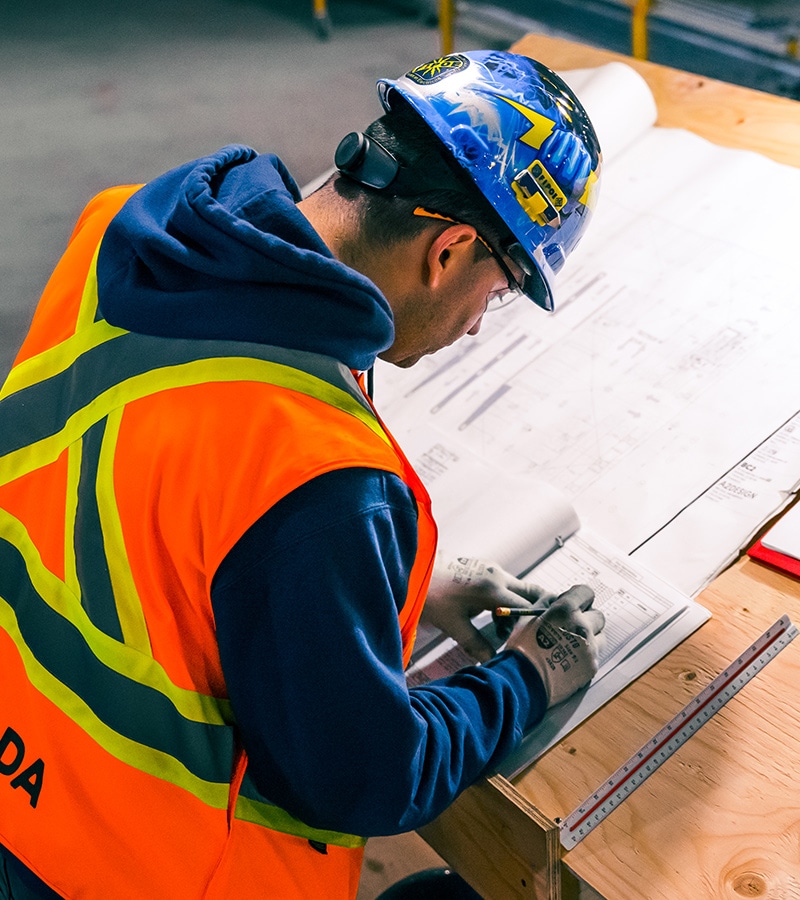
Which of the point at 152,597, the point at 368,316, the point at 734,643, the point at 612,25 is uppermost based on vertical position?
the point at 368,316

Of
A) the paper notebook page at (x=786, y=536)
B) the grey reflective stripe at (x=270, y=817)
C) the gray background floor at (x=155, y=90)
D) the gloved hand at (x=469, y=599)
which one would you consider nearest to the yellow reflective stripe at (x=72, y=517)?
the grey reflective stripe at (x=270, y=817)

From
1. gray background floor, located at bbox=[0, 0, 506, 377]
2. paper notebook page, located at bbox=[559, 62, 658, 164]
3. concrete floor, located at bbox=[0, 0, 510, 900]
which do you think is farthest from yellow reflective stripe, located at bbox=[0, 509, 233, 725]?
gray background floor, located at bbox=[0, 0, 506, 377]

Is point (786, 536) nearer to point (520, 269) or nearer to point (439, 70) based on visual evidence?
point (520, 269)

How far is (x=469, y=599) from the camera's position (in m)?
1.30

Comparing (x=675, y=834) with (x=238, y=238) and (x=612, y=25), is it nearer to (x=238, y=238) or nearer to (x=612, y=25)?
(x=238, y=238)

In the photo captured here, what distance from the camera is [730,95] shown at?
2.42 m

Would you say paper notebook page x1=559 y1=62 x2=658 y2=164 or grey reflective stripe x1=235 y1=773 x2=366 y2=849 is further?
paper notebook page x1=559 y1=62 x2=658 y2=164

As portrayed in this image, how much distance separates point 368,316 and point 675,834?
645mm

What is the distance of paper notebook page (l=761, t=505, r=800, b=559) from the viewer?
1353 mm

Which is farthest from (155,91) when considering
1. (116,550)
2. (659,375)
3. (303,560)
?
(303,560)

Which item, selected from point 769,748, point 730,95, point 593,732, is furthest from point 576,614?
point 730,95

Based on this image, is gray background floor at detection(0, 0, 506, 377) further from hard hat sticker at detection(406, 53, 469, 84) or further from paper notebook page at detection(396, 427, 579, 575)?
hard hat sticker at detection(406, 53, 469, 84)

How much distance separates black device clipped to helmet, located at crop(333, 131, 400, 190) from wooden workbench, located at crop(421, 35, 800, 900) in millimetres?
685

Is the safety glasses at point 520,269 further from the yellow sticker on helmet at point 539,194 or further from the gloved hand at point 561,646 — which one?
the gloved hand at point 561,646
